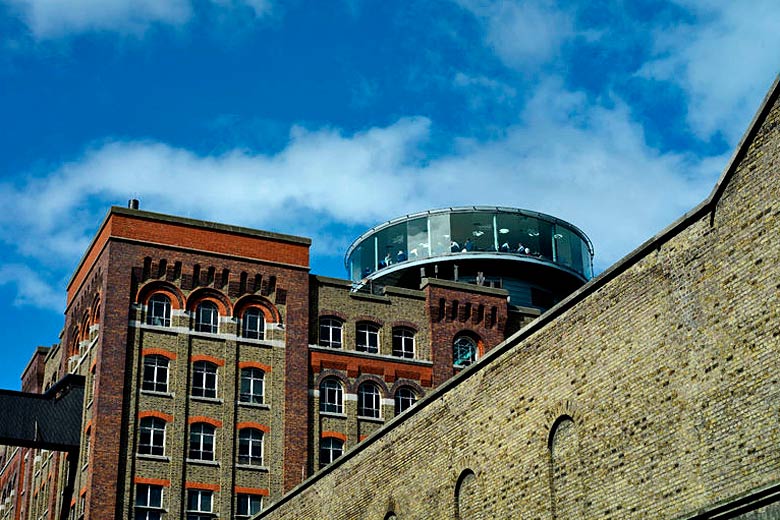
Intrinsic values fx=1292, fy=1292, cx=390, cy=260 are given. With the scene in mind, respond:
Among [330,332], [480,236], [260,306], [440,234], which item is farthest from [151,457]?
[480,236]

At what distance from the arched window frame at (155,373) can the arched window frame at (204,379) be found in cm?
118

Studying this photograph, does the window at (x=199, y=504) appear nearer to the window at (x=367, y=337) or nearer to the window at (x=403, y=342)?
the window at (x=367, y=337)

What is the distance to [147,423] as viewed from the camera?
5431 cm

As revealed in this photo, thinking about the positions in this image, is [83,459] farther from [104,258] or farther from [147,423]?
[104,258]

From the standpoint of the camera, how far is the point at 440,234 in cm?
7094

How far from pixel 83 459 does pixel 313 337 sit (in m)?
11.5

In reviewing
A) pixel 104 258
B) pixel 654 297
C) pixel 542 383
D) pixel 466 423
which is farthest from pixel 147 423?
pixel 654 297

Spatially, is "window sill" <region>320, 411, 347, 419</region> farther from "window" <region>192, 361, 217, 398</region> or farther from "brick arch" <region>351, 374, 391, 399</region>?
"window" <region>192, 361, 217, 398</region>

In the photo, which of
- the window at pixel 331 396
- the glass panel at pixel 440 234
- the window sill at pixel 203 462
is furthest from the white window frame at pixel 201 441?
the glass panel at pixel 440 234

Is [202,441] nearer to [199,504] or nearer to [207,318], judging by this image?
[199,504]

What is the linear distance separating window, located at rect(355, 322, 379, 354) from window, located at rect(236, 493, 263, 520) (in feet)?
29.1

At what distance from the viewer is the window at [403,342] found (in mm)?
60312

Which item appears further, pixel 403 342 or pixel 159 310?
pixel 403 342

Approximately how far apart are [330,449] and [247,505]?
4701mm
